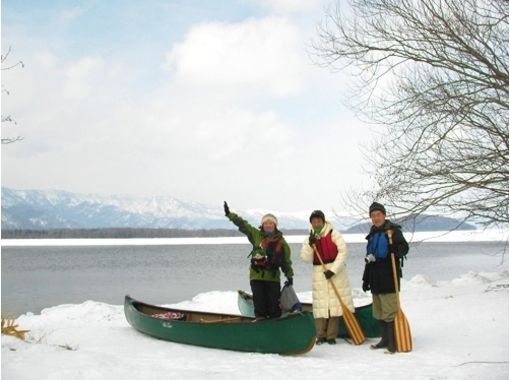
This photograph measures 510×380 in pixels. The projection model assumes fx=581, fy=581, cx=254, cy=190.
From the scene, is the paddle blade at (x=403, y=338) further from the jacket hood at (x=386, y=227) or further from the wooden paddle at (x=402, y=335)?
the jacket hood at (x=386, y=227)

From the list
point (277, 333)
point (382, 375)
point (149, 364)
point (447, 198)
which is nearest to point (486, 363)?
point (382, 375)

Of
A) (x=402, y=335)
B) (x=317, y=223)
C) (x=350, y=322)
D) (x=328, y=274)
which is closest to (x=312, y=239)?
(x=317, y=223)

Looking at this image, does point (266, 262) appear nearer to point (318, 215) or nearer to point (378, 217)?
point (318, 215)

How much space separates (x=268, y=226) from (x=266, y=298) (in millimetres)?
916

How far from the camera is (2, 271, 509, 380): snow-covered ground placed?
530 centimetres

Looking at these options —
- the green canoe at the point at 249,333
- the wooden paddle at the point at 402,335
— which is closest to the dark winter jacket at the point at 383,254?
the wooden paddle at the point at 402,335

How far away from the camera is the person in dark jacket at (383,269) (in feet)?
22.4

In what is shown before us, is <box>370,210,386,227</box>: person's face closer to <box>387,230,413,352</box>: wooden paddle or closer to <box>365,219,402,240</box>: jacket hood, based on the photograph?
<box>365,219,402,240</box>: jacket hood

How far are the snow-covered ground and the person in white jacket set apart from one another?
12.6 inches

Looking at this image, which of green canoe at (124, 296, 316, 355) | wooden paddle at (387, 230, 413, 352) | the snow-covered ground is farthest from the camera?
wooden paddle at (387, 230, 413, 352)

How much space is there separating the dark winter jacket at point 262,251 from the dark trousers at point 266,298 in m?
0.07

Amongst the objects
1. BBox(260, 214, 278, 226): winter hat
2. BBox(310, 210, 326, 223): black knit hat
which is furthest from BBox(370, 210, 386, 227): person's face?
BBox(260, 214, 278, 226): winter hat

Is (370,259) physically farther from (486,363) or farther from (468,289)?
(468,289)

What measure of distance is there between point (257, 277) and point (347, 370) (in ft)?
6.43
